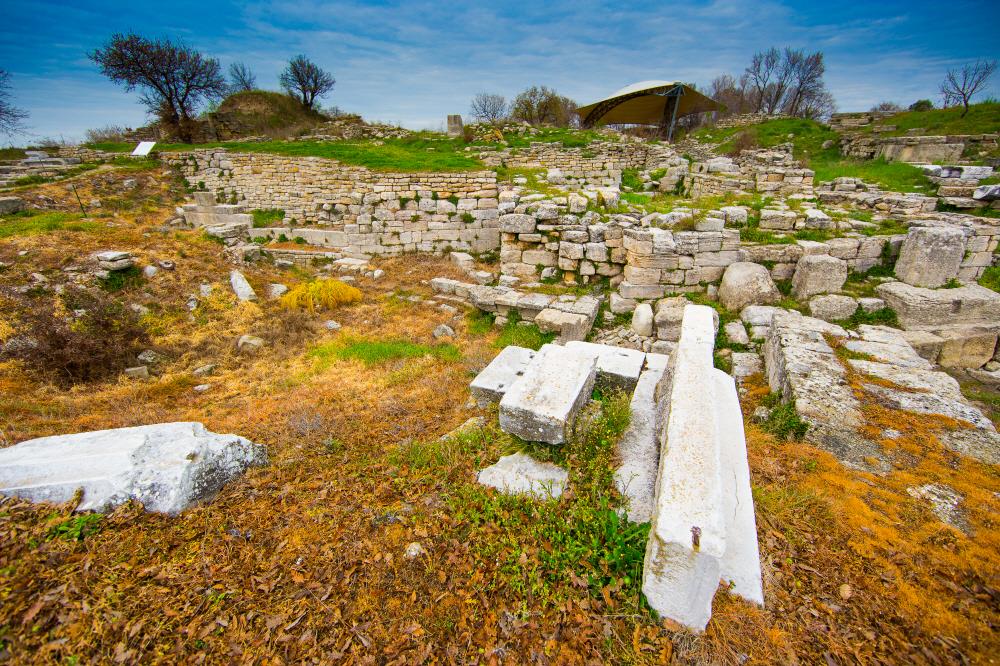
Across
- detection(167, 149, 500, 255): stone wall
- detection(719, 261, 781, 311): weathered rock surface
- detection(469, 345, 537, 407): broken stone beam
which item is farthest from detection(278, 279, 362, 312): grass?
detection(719, 261, 781, 311): weathered rock surface

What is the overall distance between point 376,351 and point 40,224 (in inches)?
362

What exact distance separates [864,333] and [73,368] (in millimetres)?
10396

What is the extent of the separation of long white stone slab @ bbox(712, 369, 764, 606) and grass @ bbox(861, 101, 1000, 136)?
1958 cm

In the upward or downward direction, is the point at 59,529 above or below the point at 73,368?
above

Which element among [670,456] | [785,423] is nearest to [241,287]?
[670,456]

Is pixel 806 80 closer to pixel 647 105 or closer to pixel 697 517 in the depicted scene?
pixel 647 105

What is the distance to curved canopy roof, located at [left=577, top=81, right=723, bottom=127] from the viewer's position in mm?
21297

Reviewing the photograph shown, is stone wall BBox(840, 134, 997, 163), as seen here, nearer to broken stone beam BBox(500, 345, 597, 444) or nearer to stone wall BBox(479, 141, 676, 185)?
stone wall BBox(479, 141, 676, 185)

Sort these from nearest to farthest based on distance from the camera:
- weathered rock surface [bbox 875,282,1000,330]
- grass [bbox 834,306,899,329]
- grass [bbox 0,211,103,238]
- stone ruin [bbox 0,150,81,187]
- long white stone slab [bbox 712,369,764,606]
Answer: long white stone slab [bbox 712,369,764,606]
weathered rock surface [bbox 875,282,1000,330]
grass [bbox 834,306,899,329]
grass [bbox 0,211,103,238]
stone ruin [bbox 0,150,81,187]

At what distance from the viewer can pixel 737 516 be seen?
2.57m

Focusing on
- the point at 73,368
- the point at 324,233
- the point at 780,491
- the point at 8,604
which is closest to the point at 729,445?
the point at 780,491

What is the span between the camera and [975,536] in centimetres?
249

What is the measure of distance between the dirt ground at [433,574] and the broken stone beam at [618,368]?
116 centimetres

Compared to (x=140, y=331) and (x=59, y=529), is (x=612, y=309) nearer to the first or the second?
(x=59, y=529)
